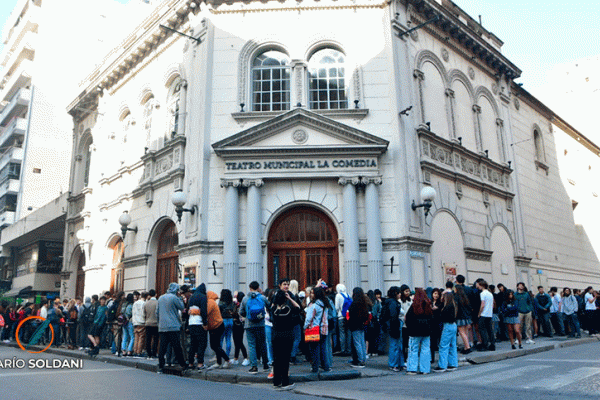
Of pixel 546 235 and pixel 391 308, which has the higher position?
pixel 546 235

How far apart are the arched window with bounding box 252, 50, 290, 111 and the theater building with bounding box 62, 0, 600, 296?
0.04 m

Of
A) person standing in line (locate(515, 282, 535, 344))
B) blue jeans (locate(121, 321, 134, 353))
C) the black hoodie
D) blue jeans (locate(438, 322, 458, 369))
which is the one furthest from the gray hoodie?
person standing in line (locate(515, 282, 535, 344))

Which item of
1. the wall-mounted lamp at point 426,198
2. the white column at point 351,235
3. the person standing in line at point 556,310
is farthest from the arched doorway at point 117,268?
the person standing in line at point 556,310

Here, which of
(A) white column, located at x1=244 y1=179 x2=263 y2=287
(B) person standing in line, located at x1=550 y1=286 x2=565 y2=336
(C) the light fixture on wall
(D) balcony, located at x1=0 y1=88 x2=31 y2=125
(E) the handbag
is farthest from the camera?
(D) balcony, located at x1=0 y1=88 x2=31 y2=125

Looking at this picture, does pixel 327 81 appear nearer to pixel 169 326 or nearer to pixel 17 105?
pixel 169 326

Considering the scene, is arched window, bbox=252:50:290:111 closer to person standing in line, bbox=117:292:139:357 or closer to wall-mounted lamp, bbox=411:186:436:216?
wall-mounted lamp, bbox=411:186:436:216

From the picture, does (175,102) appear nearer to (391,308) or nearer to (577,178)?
(391,308)

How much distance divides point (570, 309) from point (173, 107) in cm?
1514

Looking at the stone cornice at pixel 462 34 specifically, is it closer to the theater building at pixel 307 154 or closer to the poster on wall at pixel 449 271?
the theater building at pixel 307 154

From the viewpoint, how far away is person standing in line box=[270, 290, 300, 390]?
27.8ft

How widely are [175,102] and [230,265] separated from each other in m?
7.09

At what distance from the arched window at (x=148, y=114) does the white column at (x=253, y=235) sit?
6.26m

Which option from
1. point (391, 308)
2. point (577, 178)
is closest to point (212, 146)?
point (391, 308)

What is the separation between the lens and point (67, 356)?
580 inches
